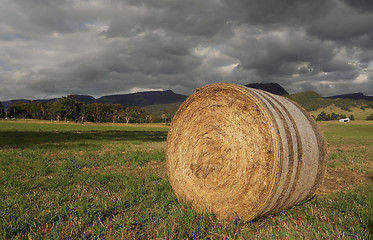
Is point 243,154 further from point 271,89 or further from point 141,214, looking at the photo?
point 271,89

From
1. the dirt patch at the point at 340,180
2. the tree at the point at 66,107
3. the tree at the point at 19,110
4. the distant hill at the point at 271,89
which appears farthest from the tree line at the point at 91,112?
the dirt patch at the point at 340,180

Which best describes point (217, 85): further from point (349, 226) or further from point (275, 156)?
point (349, 226)

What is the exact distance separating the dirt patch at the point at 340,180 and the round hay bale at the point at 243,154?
1.95 meters

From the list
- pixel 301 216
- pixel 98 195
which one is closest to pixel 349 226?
pixel 301 216

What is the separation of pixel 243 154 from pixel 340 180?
4.97 metres

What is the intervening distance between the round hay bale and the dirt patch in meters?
1.95

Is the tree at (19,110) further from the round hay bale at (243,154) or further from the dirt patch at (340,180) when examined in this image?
the dirt patch at (340,180)

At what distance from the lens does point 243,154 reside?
4.50 metres

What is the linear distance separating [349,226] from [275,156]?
1814 millimetres

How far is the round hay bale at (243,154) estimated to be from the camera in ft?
13.6

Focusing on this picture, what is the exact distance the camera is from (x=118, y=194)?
614 centimetres

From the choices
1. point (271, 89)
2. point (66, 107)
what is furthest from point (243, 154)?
point (66, 107)

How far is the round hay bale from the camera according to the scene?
4.15 metres

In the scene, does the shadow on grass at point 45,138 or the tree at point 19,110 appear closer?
the shadow on grass at point 45,138
